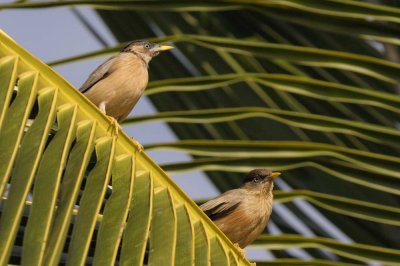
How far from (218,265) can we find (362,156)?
3.72ft

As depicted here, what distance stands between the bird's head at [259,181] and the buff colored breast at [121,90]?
0.90m

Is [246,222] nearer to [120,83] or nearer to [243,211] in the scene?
[243,211]

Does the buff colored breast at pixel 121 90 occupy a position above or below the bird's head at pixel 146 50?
below

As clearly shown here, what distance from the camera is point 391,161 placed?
4980 mm

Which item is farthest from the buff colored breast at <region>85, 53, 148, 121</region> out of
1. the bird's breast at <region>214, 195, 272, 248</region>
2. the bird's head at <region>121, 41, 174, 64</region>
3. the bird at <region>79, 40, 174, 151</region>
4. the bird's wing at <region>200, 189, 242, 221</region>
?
Answer: the bird's breast at <region>214, 195, 272, 248</region>

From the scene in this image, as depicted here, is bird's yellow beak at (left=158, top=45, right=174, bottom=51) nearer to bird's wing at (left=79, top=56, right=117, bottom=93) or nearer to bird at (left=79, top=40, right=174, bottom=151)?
bird at (left=79, top=40, right=174, bottom=151)

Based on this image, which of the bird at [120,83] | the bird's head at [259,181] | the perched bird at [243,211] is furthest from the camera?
the bird's head at [259,181]

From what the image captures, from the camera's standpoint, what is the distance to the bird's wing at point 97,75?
713 cm

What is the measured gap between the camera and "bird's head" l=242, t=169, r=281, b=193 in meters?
7.44

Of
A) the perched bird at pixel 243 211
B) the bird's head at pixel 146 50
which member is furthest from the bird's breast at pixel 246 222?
the bird's head at pixel 146 50

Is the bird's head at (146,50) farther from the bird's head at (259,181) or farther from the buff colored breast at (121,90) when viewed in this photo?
the bird's head at (259,181)

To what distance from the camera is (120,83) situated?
22.9ft

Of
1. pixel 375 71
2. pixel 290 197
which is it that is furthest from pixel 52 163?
pixel 375 71

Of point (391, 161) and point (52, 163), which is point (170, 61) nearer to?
point (391, 161)
